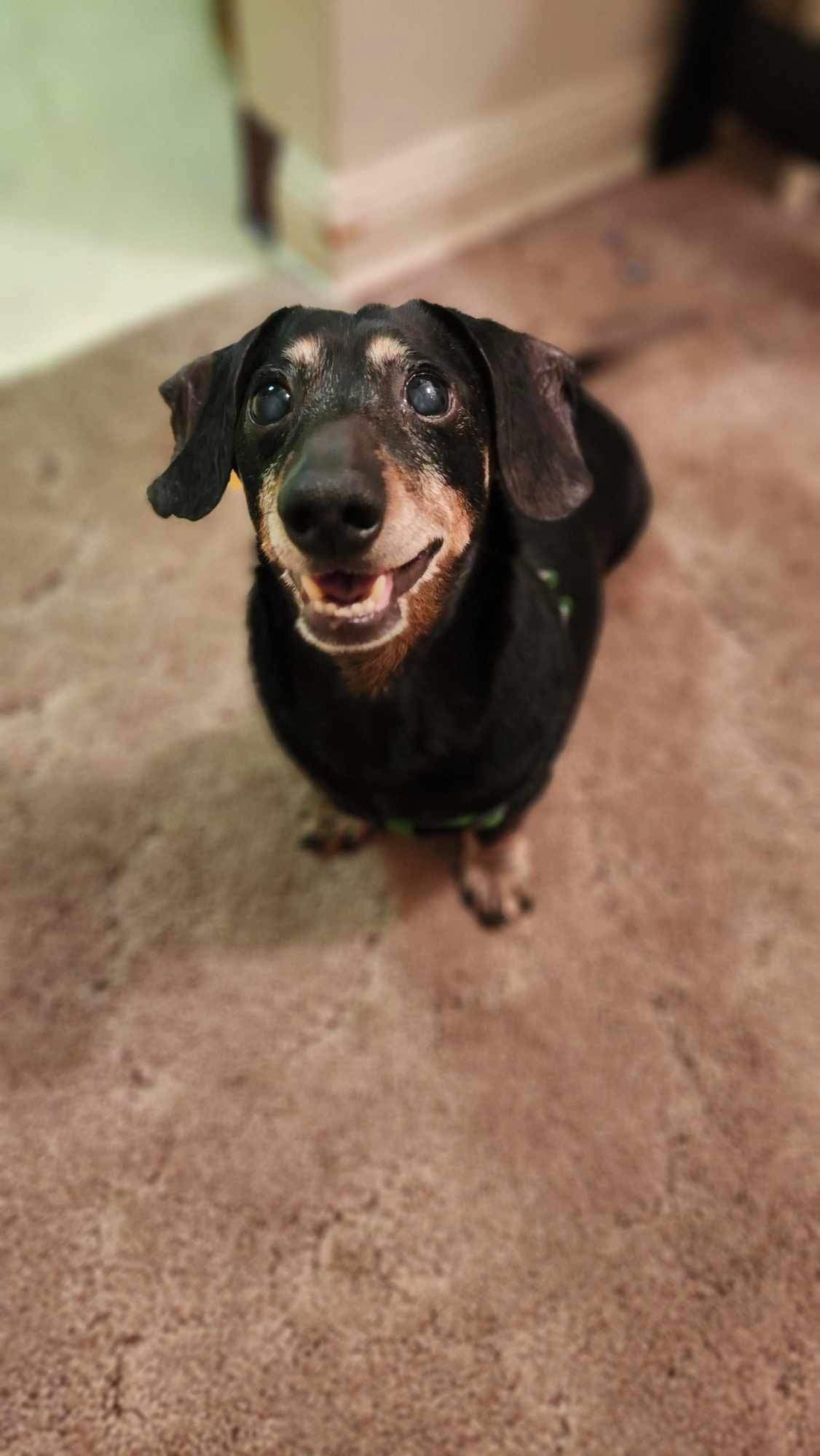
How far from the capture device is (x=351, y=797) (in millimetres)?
1147

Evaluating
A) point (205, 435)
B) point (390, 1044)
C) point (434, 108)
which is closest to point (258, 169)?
point (434, 108)

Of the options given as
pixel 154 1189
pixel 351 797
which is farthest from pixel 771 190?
pixel 154 1189

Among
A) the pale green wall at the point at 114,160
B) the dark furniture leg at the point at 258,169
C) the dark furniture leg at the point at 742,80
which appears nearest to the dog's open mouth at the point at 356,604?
the pale green wall at the point at 114,160

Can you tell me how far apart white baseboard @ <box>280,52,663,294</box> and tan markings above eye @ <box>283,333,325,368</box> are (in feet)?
4.40

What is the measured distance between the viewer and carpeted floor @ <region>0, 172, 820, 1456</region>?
1.13 m

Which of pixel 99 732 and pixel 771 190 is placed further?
pixel 771 190

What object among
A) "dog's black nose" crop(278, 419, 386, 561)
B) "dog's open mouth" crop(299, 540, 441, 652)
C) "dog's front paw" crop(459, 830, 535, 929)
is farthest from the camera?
"dog's front paw" crop(459, 830, 535, 929)

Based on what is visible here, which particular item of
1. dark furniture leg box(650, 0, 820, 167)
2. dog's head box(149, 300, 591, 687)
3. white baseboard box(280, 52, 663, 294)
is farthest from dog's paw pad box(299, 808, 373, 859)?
dark furniture leg box(650, 0, 820, 167)

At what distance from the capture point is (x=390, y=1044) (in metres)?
1.34

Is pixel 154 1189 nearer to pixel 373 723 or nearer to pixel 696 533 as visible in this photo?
pixel 373 723

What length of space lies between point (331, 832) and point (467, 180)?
1.60 metres

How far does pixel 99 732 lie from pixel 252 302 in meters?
1.12

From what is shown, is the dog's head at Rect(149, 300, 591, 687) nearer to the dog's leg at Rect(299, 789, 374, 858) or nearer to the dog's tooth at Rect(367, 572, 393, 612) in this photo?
the dog's tooth at Rect(367, 572, 393, 612)

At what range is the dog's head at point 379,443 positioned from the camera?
0.82 m
